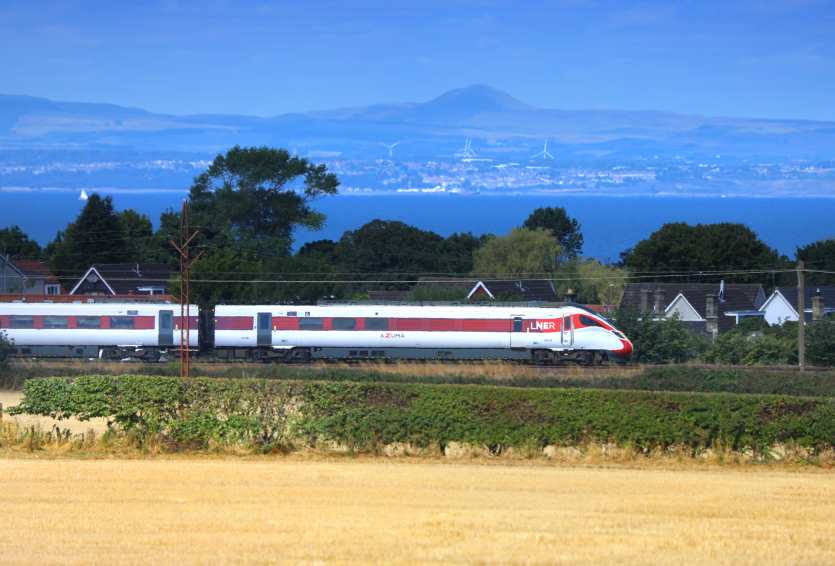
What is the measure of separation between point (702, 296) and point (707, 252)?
45.3 ft

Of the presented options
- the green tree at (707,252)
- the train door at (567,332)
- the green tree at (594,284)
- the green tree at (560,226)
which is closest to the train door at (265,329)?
the train door at (567,332)

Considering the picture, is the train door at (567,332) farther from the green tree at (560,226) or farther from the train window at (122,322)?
the green tree at (560,226)

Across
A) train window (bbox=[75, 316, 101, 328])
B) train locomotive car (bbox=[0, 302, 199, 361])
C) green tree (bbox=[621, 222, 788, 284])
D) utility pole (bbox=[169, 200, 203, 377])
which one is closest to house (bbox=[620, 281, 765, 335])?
green tree (bbox=[621, 222, 788, 284])

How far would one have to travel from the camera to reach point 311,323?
1619 inches

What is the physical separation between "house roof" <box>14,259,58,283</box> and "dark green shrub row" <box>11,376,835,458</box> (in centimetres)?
5573

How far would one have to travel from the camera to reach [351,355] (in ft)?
135

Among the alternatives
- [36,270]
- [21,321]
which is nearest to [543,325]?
[21,321]

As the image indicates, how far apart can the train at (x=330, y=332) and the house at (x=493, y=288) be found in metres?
19.3

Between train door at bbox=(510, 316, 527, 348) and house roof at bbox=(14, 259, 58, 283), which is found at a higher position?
house roof at bbox=(14, 259, 58, 283)

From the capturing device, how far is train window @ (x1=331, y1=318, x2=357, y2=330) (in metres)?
41.1

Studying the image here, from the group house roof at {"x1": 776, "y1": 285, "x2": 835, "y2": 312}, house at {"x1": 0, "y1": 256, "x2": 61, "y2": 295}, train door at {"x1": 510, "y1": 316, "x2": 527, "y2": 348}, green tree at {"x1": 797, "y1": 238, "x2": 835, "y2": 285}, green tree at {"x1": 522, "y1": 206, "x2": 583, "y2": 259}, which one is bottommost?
train door at {"x1": 510, "y1": 316, "x2": 527, "y2": 348}

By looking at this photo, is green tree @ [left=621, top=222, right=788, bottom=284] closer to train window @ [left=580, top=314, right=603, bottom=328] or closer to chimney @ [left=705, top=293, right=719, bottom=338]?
chimney @ [left=705, top=293, right=719, bottom=338]

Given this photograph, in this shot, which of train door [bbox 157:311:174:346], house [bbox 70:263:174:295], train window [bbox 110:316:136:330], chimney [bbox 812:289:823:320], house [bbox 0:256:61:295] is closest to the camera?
train door [bbox 157:311:174:346]

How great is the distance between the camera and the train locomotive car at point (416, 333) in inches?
1590
